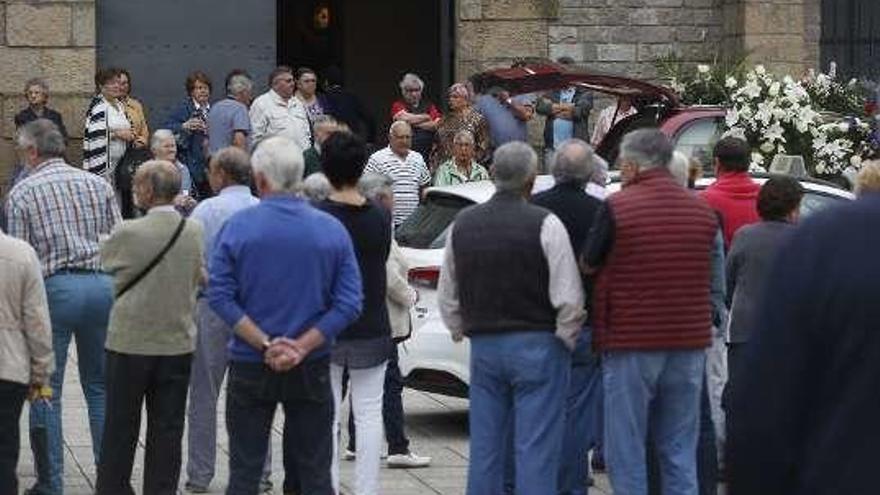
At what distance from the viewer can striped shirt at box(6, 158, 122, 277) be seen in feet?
33.4

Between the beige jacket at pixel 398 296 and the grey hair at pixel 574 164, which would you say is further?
the beige jacket at pixel 398 296

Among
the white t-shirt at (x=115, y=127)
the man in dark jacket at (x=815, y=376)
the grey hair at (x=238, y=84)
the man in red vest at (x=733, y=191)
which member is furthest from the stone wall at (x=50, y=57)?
the man in dark jacket at (x=815, y=376)

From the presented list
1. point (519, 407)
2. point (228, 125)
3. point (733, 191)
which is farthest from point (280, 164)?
point (228, 125)

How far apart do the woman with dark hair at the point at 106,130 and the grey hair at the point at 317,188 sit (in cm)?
895

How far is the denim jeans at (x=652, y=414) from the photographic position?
8.92m

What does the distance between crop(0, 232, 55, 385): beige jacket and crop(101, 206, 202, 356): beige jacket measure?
423 millimetres

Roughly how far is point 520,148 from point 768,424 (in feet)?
18.7

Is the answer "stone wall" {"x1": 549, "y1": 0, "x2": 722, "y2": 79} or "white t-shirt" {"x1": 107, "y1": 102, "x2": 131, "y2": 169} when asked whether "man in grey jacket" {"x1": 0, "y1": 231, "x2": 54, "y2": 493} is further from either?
"stone wall" {"x1": 549, "y1": 0, "x2": 722, "y2": 79}

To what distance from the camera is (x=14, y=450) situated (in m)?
9.10

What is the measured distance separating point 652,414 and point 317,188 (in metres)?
1.80

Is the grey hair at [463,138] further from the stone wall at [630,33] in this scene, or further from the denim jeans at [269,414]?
the denim jeans at [269,414]

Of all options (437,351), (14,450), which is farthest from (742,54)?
(14,450)

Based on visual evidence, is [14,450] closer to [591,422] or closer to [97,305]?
[97,305]

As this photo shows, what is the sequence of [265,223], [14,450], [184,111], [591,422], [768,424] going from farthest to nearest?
[184,111], [591,422], [14,450], [265,223], [768,424]
